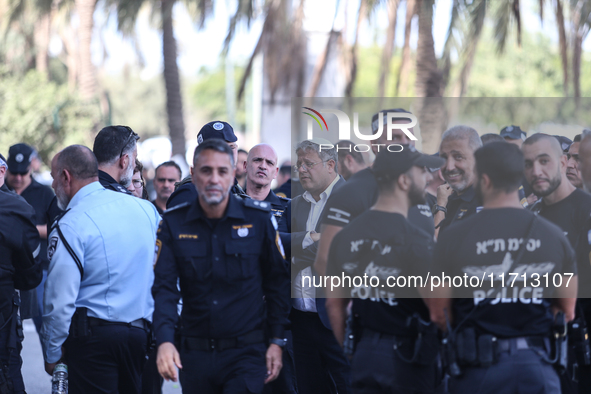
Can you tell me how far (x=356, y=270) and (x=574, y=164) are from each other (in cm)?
159

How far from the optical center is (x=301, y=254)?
4.81m

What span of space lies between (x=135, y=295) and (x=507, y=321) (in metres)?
2.21

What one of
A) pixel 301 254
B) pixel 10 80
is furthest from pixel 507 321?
pixel 10 80

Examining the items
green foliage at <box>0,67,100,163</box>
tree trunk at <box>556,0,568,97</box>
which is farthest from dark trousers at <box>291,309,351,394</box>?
green foliage at <box>0,67,100,163</box>

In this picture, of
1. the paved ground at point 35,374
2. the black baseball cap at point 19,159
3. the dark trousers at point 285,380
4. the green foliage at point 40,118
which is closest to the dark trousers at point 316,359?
the dark trousers at point 285,380

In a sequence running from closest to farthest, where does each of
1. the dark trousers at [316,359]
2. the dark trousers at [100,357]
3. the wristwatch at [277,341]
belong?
the wristwatch at [277,341]
the dark trousers at [100,357]
the dark trousers at [316,359]

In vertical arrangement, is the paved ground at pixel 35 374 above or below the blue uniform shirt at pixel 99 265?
below

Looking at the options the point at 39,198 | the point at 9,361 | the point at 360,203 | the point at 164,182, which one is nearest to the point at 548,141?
the point at 360,203

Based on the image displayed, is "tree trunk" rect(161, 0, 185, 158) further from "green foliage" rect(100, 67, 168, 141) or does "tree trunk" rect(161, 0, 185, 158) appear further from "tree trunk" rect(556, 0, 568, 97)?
"green foliage" rect(100, 67, 168, 141)

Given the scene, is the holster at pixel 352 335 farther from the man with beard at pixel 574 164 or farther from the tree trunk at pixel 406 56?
the tree trunk at pixel 406 56

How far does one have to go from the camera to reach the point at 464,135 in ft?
12.8

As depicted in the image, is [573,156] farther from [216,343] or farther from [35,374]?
[35,374]

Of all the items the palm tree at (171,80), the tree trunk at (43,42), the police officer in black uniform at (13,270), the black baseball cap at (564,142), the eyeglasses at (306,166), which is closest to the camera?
the black baseball cap at (564,142)

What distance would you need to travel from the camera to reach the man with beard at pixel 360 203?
12.6 ft
